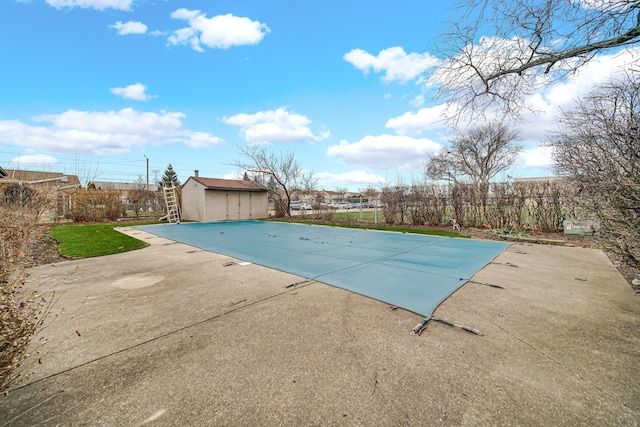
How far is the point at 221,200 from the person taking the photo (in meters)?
15.9

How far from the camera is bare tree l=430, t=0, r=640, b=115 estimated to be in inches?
124

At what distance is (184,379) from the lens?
5.73 ft

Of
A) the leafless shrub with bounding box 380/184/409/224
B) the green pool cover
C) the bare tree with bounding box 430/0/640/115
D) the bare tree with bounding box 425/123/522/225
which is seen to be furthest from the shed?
the bare tree with bounding box 430/0/640/115

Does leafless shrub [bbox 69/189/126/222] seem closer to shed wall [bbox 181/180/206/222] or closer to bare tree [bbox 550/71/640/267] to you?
shed wall [bbox 181/180/206/222]

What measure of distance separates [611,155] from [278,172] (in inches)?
631

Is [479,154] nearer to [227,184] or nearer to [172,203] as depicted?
[227,184]

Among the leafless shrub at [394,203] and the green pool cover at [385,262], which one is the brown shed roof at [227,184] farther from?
the leafless shrub at [394,203]

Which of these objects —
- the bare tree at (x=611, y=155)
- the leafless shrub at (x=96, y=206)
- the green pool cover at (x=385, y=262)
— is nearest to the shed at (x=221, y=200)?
the leafless shrub at (x=96, y=206)

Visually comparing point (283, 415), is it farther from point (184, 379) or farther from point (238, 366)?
point (184, 379)

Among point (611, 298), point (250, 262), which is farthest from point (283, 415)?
point (611, 298)

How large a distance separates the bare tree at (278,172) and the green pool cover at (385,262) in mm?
10294

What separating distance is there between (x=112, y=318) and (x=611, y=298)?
20.2 ft

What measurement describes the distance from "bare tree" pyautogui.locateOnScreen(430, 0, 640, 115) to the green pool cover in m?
3.23

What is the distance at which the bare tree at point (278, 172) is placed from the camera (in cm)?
1734
